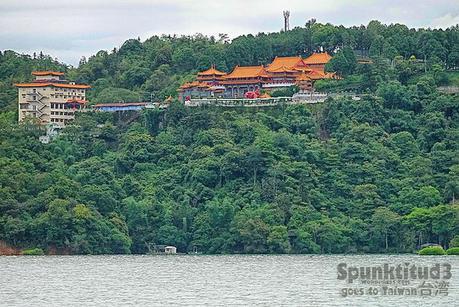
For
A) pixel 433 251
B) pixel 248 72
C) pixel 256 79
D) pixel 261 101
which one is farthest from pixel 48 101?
pixel 433 251

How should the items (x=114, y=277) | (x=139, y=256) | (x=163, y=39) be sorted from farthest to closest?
(x=163, y=39) → (x=139, y=256) → (x=114, y=277)

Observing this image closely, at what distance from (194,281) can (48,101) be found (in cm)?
4146

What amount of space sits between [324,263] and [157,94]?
3638cm

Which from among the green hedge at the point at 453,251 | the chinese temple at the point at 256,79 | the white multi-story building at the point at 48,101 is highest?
the chinese temple at the point at 256,79

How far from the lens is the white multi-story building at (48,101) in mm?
92000

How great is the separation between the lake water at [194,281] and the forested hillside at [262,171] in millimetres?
3089

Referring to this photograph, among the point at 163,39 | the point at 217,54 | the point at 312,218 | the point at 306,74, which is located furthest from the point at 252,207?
the point at 163,39

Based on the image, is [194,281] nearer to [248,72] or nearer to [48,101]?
[48,101]

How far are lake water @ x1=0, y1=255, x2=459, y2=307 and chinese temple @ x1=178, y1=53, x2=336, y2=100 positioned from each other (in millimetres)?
24005

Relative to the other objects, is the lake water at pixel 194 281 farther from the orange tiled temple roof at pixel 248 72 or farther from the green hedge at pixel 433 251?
the orange tiled temple roof at pixel 248 72

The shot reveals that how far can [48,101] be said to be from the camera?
92.5 m

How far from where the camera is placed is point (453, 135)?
81.8m

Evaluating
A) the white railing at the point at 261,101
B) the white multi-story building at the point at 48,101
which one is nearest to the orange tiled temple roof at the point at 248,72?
the white railing at the point at 261,101

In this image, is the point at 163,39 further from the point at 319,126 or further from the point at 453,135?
the point at 453,135
